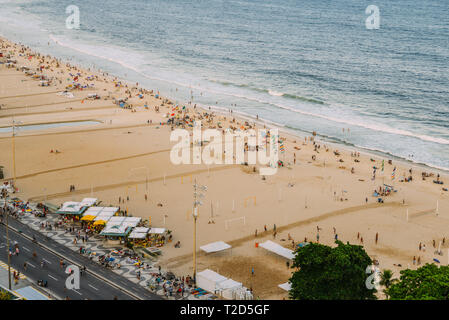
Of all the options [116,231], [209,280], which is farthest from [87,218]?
[209,280]

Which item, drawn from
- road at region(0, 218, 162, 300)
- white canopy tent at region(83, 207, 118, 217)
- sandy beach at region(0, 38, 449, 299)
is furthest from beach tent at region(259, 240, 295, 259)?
white canopy tent at region(83, 207, 118, 217)

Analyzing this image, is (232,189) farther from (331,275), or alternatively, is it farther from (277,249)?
(331,275)

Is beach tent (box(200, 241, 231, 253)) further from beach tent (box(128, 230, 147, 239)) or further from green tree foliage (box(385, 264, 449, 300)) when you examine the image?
green tree foliage (box(385, 264, 449, 300))

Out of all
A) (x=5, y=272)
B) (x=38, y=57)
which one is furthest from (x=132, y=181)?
(x=38, y=57)

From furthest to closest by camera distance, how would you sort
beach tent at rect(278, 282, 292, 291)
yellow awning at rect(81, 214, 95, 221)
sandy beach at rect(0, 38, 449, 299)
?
1. yellow awning at rect(81, 214, 95, 221)
2. sandy beach at rect(0, 38, 449, 299)
3. beach tent at rect(278, 282, 292, 291)

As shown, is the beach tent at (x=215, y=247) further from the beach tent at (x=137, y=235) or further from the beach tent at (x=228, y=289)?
the beach tent at (x=228, y=289)

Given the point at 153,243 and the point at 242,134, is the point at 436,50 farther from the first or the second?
the point at 153,243
